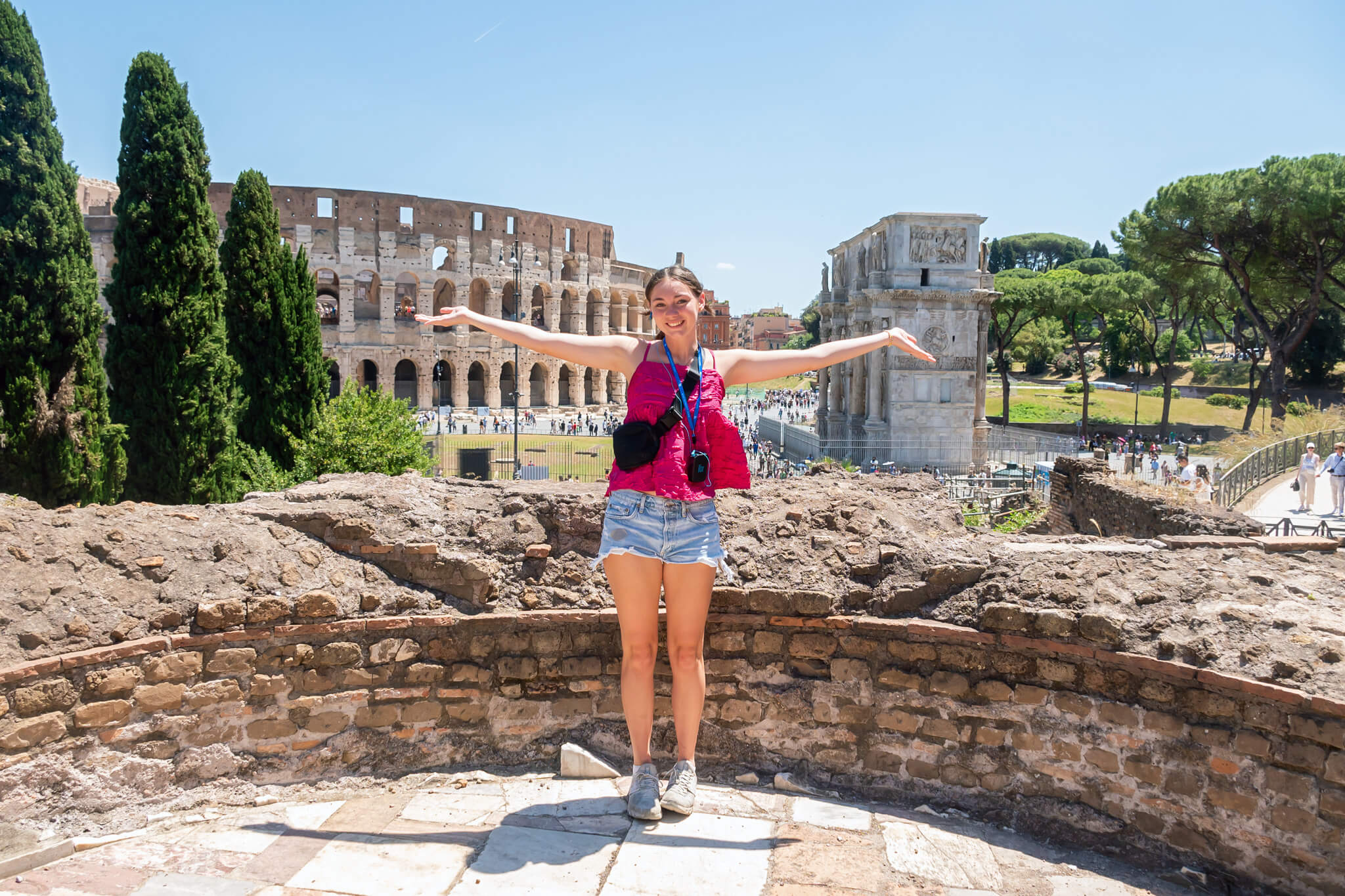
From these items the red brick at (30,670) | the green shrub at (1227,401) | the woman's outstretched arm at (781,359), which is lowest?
the red brick at (30,670)

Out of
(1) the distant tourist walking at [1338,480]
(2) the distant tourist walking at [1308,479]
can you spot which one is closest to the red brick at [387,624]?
(1) the distant tourist walking at [1338,480]

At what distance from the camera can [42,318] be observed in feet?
38.6

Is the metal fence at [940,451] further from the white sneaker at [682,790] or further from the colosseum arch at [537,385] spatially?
the white sneaker at [682,790]

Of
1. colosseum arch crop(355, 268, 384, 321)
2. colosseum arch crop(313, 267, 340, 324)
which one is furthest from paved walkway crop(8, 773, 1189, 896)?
colosseum arch crop(355, 268, 384, 321)

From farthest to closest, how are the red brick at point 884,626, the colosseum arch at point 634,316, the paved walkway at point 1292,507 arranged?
the colosseum arch at point 634,316 → the paved walkway at point 1292,507 → the red brick at point 884,626

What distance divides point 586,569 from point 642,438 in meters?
1.16

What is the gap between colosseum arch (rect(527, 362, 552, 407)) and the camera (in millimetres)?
52875

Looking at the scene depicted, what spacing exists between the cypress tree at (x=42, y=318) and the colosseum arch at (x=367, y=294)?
35.7 m

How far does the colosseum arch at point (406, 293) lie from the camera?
1895 inches

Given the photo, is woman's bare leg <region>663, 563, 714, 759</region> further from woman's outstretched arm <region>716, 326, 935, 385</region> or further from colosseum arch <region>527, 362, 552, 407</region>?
colosseum arch <region>527, 362, 552, 407</region>

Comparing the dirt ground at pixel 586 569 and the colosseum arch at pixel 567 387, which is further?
the colosseum arch at pixel 567 387

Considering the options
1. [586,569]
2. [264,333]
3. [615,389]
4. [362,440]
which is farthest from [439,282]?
[586,569]

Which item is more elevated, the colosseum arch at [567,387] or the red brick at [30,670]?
the colosseum arch at [567,387]

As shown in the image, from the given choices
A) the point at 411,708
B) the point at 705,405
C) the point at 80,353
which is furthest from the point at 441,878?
the point at 80,353
